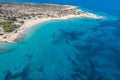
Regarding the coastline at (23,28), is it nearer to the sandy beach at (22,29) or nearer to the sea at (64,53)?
the sandy beach at (22,29)

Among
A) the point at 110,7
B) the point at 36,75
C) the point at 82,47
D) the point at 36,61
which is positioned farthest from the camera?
the point at 110,7

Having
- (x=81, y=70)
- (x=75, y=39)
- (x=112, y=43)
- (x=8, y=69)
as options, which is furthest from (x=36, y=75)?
(x=112, y=43)

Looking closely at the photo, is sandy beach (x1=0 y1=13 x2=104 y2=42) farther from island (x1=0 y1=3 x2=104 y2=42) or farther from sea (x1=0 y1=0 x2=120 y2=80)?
sea (x1=0 y1=0 x2=120 y2=80)

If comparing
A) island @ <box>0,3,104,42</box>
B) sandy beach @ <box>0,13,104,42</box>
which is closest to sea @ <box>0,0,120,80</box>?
sandy beach @ <box>0,13,104,42</box>

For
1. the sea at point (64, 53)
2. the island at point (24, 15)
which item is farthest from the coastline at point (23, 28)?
the sea at point (64, 53)

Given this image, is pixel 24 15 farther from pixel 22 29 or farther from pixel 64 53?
pixel 64 53

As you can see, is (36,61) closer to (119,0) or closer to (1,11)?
(1,11)
